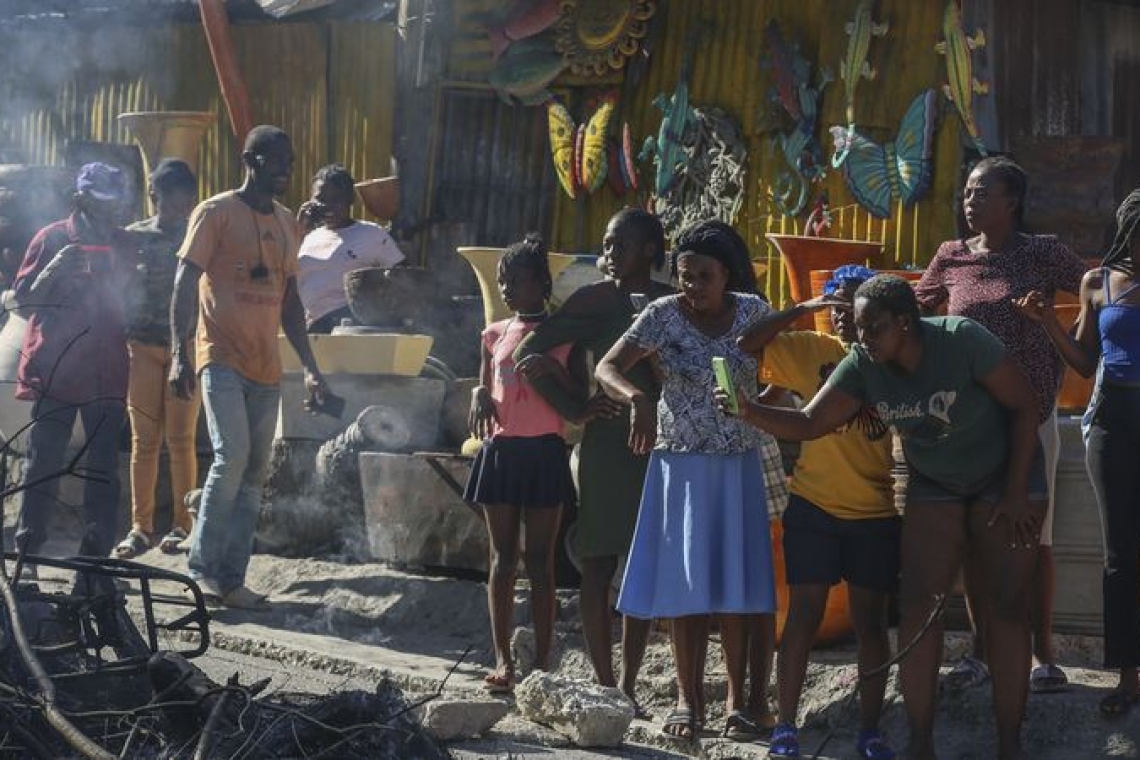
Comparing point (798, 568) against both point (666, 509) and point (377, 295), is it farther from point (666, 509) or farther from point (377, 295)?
point (377, 295)

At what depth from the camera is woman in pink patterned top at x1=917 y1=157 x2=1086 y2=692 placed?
7.48 m

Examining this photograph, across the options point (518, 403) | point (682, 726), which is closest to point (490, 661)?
point (518, 403)

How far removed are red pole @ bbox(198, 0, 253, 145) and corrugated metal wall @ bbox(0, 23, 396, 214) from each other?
25 centimetres

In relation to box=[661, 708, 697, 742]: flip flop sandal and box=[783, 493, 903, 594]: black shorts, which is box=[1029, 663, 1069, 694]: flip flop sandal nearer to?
box=[783, 493, 903, 594]: black shorts

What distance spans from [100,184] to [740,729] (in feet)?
15.4

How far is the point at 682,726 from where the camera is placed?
749 centimetres

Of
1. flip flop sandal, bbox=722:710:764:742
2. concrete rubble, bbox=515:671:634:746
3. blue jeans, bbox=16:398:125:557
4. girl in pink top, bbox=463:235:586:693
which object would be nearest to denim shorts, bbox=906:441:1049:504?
flip flop sandal, bbox=722:710:764:742

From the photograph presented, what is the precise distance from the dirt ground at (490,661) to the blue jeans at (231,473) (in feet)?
0.92

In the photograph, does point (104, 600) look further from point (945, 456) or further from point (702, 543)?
point (945, 456)

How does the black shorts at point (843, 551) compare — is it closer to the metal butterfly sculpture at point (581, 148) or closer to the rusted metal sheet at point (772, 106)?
the rusted metal sheet at point (772, 106)

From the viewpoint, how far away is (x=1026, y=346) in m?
7.47

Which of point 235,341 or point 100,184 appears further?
point 100,184

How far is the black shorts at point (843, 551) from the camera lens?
23.7ft

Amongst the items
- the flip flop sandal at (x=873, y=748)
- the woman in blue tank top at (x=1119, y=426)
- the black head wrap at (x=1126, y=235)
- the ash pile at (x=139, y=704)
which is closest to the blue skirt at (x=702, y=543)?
the flip flop sandal at (x=873, y=748)
